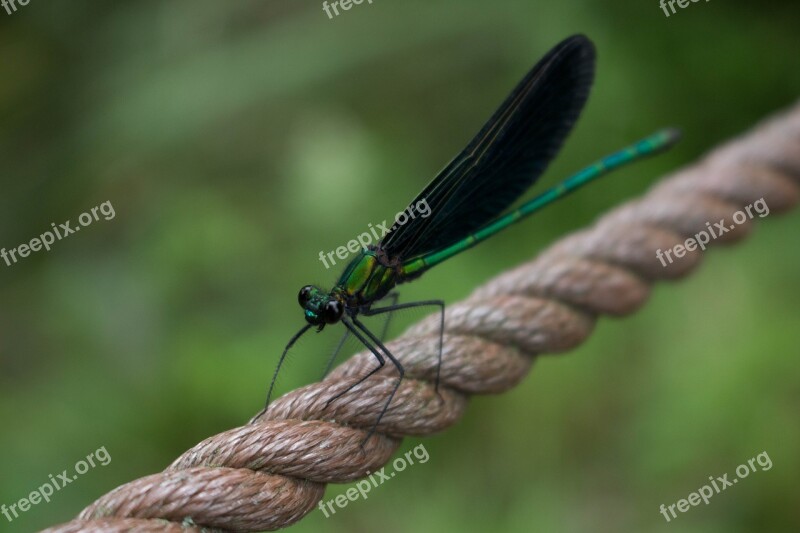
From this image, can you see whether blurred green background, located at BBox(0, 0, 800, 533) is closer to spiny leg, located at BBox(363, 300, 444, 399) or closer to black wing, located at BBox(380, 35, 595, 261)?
spiny leg, located at BBox(363, 300, 444, 399)

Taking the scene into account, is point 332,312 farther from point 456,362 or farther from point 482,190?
point 482,190

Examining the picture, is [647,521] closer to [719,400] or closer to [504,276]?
[719,400]

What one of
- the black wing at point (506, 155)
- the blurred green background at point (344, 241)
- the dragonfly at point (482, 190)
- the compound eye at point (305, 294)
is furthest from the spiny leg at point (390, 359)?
the blurred green background at point (344, 241)

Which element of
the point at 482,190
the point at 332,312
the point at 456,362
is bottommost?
the point at 456,362

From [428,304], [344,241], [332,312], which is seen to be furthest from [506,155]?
[344,241]

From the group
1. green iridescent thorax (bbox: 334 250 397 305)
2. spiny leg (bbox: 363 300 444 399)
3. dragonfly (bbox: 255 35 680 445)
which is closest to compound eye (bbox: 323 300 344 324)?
dragonfly (bbox: 255 35 680 445)

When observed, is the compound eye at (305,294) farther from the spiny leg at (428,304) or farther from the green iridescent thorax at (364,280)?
the spiny leg at (428,304)
